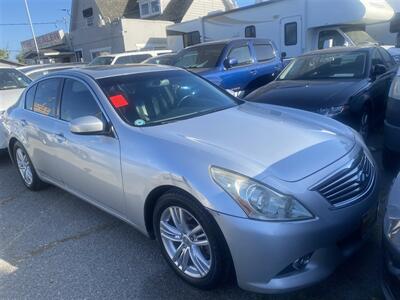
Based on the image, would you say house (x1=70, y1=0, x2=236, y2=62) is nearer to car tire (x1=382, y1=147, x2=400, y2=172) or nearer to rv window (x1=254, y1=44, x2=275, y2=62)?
rv window (x1=254, y1=44, x2=275, y2=62)

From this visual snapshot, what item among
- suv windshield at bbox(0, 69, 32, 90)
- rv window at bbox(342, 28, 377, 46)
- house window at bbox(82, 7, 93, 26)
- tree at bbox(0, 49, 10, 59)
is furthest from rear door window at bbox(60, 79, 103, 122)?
tree at bbox(0, 49, 10, 59)

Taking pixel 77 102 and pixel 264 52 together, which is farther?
pixel 264 52

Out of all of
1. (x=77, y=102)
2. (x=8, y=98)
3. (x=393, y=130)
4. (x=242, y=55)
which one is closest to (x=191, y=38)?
(x=242, y=55)

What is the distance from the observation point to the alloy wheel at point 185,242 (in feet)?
8.39

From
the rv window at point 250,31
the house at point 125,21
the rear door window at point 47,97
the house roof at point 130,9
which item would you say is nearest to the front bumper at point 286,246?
the rear door window at point 47,97

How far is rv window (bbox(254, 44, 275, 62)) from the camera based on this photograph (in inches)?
349

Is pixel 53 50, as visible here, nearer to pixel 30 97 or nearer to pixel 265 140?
pixel 30 97

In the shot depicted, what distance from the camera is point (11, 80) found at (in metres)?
7.29

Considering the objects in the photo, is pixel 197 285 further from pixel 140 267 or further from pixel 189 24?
pixel 189 24

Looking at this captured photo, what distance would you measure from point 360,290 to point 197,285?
112 cm

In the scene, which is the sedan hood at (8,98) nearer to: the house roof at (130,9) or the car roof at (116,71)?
the car roof at (116,71)

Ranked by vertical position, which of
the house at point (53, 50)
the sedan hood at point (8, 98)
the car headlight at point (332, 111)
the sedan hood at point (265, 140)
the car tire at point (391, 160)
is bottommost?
the house at point (53, 50)

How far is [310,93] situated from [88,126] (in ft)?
11.5

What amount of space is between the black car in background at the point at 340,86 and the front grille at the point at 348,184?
2.40m
